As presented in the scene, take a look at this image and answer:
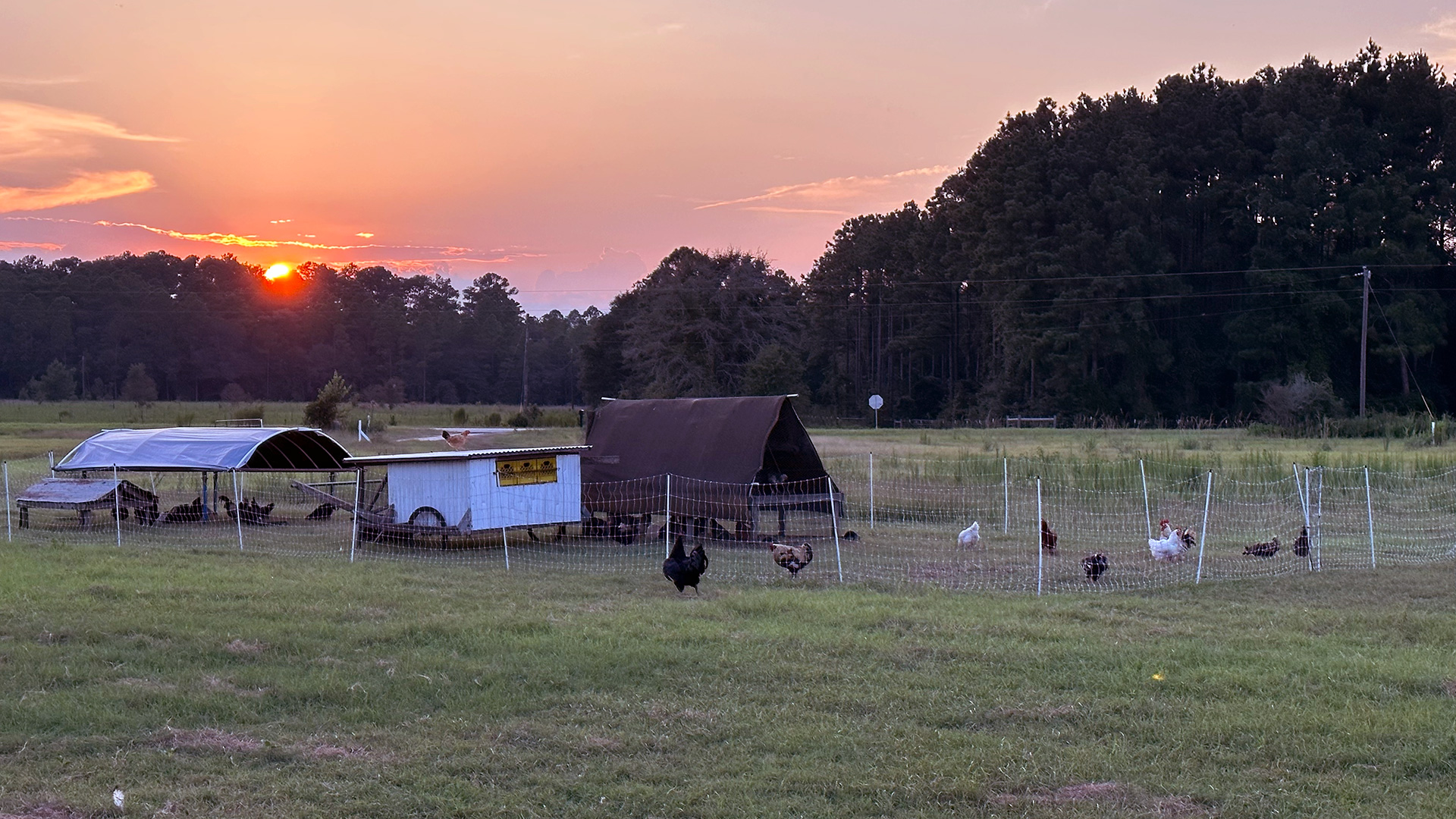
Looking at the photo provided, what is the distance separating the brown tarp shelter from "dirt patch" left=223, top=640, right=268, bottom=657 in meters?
9.04

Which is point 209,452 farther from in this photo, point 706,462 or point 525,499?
point 706,462

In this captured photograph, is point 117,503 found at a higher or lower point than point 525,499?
higher

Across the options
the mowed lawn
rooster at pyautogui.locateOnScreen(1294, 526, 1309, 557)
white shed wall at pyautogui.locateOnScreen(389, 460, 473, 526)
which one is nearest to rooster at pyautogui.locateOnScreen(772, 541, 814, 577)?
the mowed lawn

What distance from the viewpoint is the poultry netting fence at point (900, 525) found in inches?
578

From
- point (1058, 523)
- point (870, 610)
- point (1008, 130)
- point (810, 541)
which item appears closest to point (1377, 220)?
point (1008, 130)

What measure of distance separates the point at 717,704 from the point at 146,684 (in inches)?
156

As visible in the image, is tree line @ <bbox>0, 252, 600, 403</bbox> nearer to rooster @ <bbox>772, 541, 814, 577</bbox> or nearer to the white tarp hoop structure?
the white tarp hoop structure

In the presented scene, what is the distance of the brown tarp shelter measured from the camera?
18.0 m

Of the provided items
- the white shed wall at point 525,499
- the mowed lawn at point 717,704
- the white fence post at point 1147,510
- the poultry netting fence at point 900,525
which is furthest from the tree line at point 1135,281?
the mowed lawn at point 717,704

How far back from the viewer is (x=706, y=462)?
1862 centimetres

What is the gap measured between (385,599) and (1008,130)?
194 ft

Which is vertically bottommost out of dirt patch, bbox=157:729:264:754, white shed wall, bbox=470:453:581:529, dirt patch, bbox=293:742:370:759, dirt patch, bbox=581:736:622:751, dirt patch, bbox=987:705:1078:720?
dirt patch, bbox=987:705:1078:720

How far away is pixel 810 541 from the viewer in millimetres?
17984

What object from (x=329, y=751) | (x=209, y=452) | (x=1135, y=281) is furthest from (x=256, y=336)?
(x=329, y=751)
